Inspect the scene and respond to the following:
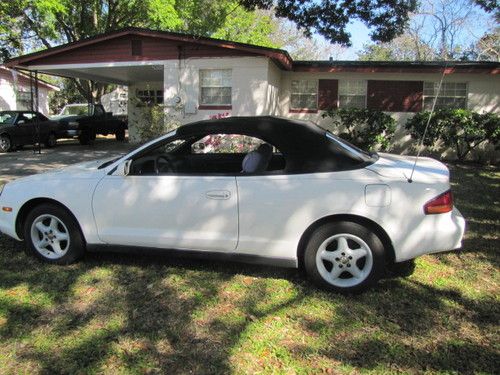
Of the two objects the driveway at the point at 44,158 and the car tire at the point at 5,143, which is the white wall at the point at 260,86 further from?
the car tire at the point at 5,143

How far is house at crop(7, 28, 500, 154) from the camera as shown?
14.3 meters

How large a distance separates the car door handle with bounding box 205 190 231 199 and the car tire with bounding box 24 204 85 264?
1.45 m

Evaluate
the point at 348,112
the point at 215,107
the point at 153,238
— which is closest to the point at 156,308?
the point at 153,238

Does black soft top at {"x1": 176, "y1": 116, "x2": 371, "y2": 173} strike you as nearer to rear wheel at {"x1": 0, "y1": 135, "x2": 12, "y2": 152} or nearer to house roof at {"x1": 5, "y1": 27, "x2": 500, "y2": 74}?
house roof at {"x1": 5, "y1": 27, "x2": 500, "y2": 74}

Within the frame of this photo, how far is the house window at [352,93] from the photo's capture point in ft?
53.6

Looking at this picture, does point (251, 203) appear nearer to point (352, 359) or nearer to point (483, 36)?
point (352, 359)

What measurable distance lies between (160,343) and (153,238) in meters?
1.25

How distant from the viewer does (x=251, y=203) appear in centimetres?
421

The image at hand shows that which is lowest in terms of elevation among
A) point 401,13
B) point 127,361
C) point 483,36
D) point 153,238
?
point 127,361

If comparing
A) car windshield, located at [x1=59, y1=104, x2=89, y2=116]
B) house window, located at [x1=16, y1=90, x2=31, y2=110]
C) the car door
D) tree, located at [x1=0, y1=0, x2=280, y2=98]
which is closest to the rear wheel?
car windshield, located at [x1=59, y1=104, x2=89, y2=116]

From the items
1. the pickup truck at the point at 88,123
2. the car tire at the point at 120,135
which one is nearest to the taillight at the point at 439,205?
the pickup truck at the point at 88,123

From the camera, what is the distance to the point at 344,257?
413 centimetres

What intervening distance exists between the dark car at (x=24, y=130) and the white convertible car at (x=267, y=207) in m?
12.5

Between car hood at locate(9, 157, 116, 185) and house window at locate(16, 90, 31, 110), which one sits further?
house window at locate(16, 90, 31, 110)
